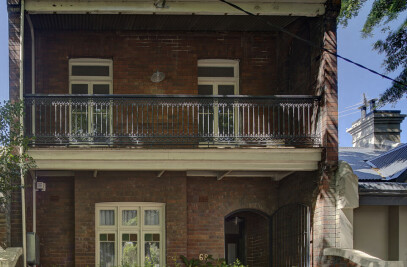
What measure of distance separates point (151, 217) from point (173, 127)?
2.25m

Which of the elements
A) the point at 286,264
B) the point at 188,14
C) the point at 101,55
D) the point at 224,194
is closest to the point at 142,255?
the point at 224,194

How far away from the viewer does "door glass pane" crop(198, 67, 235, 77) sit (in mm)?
11695

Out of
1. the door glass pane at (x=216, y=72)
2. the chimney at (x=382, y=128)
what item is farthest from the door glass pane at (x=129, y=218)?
the chimney at (x=382, y=128)

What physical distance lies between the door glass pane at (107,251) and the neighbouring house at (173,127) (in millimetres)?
31

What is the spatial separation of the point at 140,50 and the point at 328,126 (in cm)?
474

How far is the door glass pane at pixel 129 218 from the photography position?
11.1 meters

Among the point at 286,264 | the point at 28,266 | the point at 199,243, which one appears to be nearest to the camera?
the point at 28,266

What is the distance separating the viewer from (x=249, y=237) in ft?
42.1

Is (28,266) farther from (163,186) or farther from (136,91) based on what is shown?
(136,91)

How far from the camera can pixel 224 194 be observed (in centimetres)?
1141

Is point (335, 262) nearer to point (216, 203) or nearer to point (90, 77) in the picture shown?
point (216, 203)

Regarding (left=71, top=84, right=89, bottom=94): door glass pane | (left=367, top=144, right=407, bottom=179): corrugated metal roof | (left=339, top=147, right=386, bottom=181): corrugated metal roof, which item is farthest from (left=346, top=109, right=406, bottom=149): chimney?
(left=71, top=84, right=89, bottom=94): door glass pane

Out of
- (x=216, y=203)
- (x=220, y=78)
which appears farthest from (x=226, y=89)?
(x=216, y=203)

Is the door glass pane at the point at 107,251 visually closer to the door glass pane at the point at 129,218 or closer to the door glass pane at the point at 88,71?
the door glass pane at the point at 129,218
